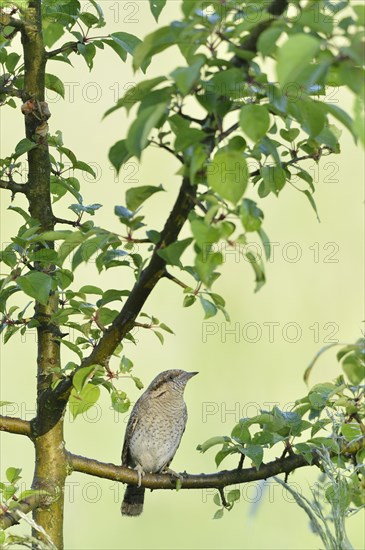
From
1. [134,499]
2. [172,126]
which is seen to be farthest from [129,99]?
[134,499]

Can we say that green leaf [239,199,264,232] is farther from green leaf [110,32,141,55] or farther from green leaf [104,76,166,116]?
green leaf [110,32,141,55]

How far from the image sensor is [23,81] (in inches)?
74.7

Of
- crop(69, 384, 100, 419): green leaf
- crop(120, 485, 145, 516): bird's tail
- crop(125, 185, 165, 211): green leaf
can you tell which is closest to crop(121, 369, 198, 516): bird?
crop(120, 485, 145, 516): bird's tail

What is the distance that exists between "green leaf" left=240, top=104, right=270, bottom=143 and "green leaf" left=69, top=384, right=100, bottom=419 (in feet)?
1.93

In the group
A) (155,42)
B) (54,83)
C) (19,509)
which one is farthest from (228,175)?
(54,83)

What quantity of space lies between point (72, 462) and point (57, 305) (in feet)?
1.00

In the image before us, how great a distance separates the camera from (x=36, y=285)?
58.9 inches

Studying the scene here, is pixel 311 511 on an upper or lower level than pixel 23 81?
lower

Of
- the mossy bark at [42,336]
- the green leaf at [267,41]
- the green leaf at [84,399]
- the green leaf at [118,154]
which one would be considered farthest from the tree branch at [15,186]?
the green leaf at [267,41]

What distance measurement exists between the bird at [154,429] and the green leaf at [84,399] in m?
1.45

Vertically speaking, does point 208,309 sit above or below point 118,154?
below

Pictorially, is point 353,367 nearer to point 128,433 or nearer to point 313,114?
point 313,114

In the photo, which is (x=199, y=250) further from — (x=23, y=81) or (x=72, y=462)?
(x=23, y=81)

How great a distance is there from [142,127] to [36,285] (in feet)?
1.91
